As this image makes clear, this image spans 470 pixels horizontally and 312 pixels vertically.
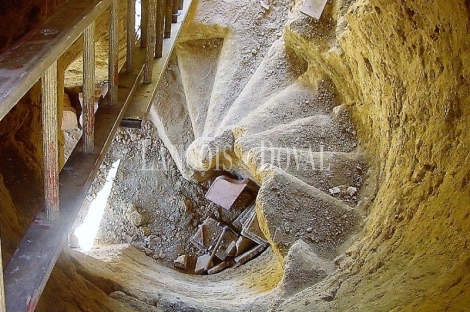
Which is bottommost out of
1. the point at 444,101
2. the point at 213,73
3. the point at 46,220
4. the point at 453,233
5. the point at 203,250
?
the point at 203,250

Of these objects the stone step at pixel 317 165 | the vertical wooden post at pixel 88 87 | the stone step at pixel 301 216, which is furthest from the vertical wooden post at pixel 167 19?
the vertical wooden post at pixel 88 87

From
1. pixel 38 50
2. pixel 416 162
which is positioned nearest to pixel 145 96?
pixel 416 162

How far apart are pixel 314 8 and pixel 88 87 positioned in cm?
291

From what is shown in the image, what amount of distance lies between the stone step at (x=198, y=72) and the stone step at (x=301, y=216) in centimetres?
229

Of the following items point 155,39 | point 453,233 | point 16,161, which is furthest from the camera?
point 155,39

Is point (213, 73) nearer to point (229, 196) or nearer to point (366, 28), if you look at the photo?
point (229, 196)

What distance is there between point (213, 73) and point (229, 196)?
53.4 inches

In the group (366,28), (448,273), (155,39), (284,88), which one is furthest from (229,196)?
(448,273)

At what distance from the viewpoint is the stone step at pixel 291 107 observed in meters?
4.40

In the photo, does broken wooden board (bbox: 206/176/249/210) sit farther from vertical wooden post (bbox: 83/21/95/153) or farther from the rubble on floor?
vertical wooden post (bbox: 83/21/95/153)

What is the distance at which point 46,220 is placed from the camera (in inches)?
80.4

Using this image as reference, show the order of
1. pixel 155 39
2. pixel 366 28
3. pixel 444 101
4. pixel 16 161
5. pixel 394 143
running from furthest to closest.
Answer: pixel 155 39
pixel 366 28
pixel 394 143
pixel 16 161
pixel 444 101

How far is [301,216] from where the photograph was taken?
10.8 ft

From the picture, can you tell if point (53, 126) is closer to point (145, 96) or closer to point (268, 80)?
point (145, 96)
